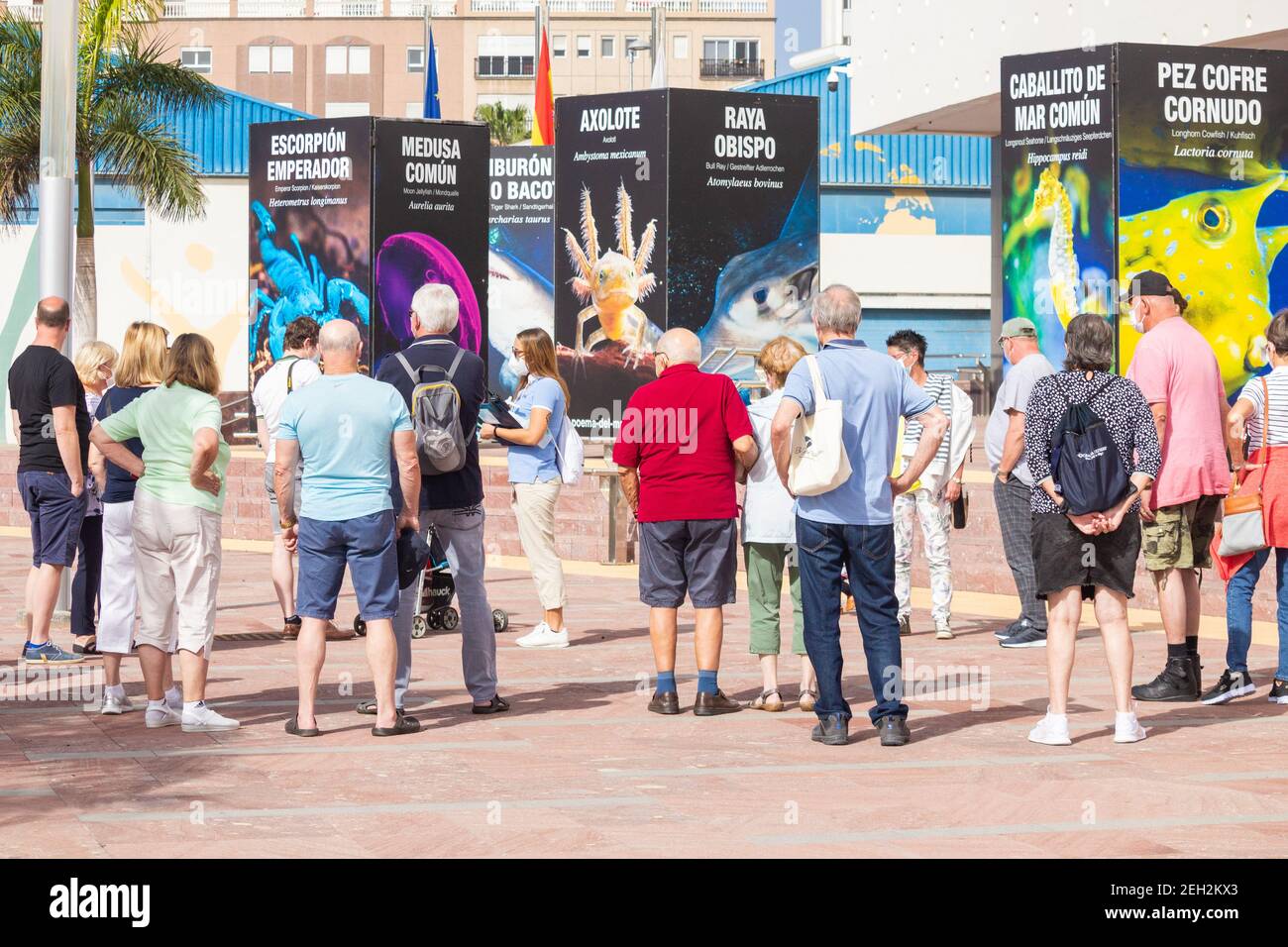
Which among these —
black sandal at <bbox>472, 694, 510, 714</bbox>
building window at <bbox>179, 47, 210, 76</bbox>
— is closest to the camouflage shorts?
black sandal at <bbox>472, 694, 510, 714</bbox>

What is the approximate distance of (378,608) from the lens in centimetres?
796

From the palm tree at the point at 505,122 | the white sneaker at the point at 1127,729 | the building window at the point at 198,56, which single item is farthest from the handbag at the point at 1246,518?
the building window at the point at 198,56

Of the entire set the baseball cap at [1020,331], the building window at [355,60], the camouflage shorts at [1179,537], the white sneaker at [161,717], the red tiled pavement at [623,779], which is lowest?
the red tiled pavement at [623,779]

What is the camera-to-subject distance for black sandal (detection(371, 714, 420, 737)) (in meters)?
8.05

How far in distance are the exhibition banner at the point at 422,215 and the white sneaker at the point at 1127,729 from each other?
1406 centimetres

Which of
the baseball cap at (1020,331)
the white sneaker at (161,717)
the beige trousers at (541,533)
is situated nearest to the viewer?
the white sneaker at (161,717)

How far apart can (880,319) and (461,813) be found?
44.3 meters

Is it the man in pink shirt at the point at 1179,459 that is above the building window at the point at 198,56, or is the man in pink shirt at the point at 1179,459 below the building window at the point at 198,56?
below

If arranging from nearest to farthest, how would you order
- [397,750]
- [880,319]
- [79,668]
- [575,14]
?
[397,750] < [79,668] < [880,319] < [575,14]

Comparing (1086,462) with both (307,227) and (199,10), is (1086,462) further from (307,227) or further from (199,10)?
(199,10)

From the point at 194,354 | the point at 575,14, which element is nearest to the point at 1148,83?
the point at 194,354

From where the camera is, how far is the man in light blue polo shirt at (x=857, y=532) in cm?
787

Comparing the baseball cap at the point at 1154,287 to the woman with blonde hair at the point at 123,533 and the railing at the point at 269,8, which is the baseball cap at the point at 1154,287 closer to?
the woman with blonde hair at the point at 123,533

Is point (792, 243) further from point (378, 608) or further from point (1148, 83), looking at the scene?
point (378, 608)
